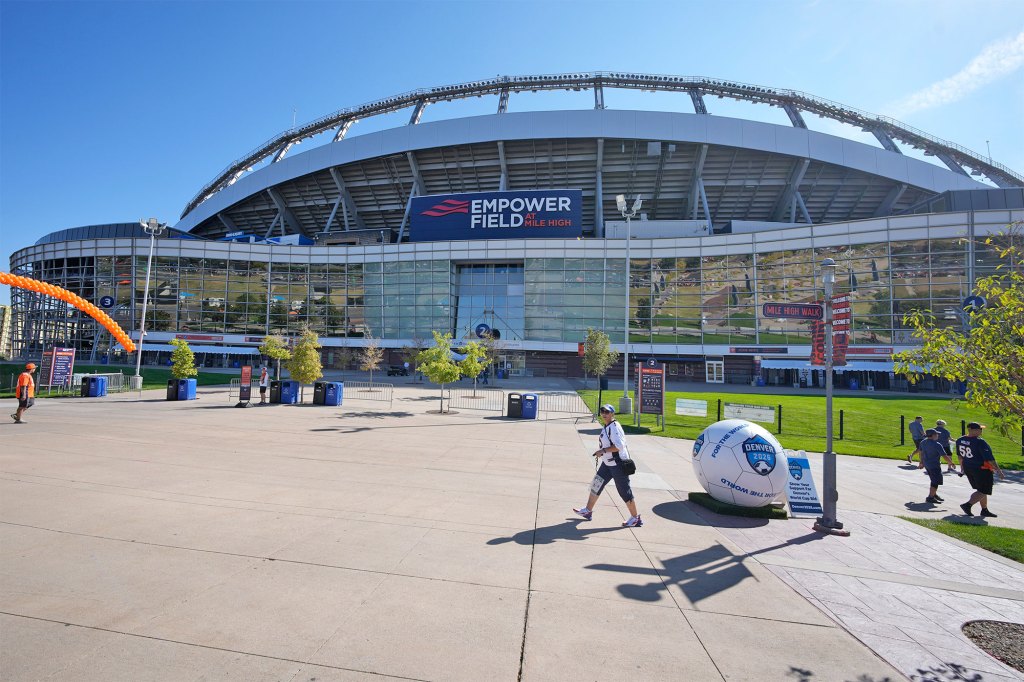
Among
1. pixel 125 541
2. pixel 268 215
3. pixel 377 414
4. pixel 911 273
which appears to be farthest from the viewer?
pixel 268 215

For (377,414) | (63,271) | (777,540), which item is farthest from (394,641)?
(63,271)

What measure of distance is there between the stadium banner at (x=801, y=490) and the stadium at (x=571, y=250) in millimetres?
38438

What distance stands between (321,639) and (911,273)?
5020 centimetres

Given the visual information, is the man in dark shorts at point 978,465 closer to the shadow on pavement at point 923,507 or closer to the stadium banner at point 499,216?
the shadow on pavement at point 923,507

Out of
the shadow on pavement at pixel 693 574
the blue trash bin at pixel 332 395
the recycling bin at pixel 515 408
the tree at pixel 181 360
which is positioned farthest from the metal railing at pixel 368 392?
the shadow on pavement at pixel 693 574

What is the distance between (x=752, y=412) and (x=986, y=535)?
30.8 ft

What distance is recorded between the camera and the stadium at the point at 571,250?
40.9 metres

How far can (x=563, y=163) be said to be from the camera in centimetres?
5653

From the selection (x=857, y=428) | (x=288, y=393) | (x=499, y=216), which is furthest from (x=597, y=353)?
(x=499, y=216)

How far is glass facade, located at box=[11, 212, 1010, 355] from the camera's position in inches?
1502

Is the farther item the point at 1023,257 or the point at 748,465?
the point at 748,465

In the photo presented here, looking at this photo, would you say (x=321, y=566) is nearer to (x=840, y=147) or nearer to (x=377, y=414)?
(x=377, y=414)

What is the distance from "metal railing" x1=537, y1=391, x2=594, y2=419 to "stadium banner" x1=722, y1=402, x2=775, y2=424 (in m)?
6.23

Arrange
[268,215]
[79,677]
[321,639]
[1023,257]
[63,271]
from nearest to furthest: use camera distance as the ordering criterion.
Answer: [79,677] → [321,639] → [1023,257] → [63,271] → [268,215]
